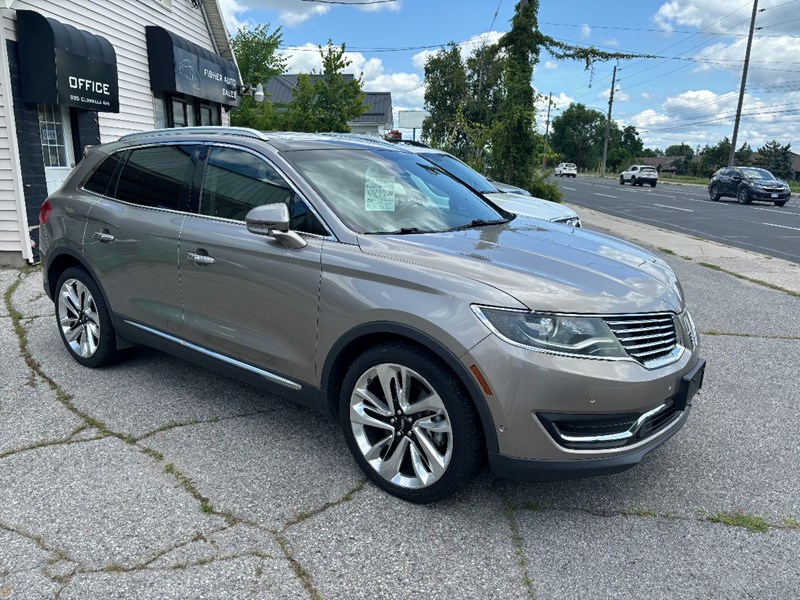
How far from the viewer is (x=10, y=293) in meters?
7.28

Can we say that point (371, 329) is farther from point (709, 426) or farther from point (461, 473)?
point (709, 426)

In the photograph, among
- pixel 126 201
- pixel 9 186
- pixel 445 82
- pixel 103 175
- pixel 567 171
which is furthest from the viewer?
pixel 567 171

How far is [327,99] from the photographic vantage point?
1568cm

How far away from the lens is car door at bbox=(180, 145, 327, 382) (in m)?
3.36

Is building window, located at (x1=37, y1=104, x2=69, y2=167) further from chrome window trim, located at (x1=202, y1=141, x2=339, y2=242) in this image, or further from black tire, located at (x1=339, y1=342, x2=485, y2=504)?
black tire, located at (x1=339, y1=342, x2=485, y2=504)

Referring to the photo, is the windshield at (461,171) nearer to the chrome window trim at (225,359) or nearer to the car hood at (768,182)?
the chrome window trim at (225,359)

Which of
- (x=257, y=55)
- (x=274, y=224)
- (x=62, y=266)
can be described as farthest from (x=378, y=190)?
(x=257, y=55)

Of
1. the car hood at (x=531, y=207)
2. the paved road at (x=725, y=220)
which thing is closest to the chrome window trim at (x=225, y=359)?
the car hood at (x=531, y=207)

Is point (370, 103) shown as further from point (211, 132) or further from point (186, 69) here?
point (211, 132)

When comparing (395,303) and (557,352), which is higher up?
(395,303)

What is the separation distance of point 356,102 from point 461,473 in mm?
14431

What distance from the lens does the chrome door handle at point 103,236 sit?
444 cm

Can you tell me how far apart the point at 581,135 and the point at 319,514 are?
121211 millimetres

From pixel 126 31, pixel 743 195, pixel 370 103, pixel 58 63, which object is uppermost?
pixel 370 103
